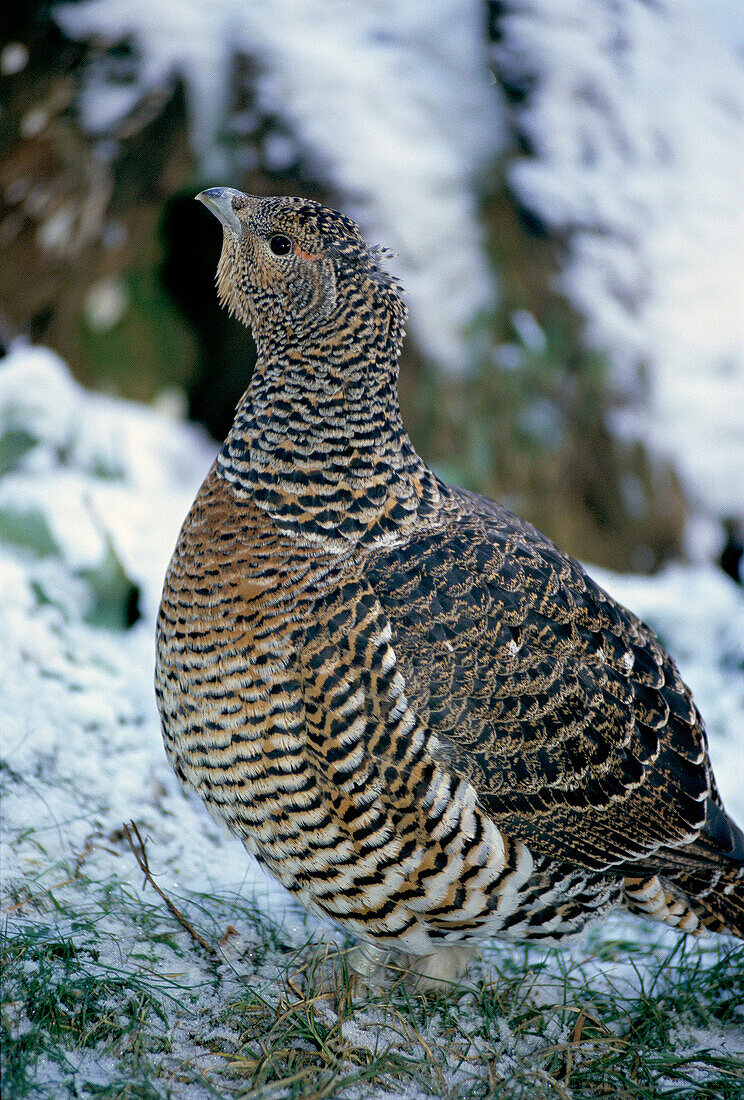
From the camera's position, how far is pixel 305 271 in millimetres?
3262

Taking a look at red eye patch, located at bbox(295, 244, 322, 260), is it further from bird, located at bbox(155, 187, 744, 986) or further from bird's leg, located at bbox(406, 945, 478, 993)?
bird's leg, located at bbox(406, 945, 478, 993)

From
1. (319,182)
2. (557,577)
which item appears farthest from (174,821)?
(319,182)

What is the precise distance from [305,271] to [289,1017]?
7.85 feet

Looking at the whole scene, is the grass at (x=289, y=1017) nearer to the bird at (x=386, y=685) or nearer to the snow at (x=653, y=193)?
the bird at (x=386, y=685)

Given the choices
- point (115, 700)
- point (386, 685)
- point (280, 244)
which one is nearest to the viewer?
point (386, 685)

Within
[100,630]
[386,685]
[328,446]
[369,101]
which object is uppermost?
[369,101]

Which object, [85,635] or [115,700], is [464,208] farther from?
[115,700]

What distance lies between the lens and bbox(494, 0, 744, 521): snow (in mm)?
6926

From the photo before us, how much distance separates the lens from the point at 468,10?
6961 mm

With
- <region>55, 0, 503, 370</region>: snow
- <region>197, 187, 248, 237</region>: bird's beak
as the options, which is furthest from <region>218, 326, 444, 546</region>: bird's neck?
<region>55, 0, 503, 370</region>: snow

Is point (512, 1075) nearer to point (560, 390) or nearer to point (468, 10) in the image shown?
point (560, 390)

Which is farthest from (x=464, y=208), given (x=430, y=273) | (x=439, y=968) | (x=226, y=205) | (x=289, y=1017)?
(x=289, y=1017)

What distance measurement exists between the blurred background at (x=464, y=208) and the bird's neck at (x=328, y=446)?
3.33 m

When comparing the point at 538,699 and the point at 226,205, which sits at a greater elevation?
the point at 226,205
